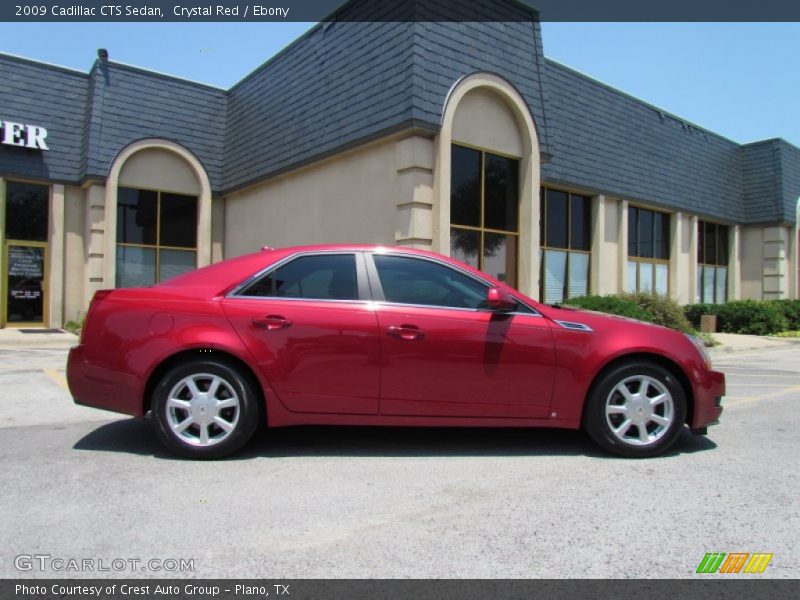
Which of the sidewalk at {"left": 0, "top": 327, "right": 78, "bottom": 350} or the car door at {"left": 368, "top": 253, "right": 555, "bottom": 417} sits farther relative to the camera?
the sidewalk at {"left": 0, "top": 327, "right": 78, "bottom": 350}

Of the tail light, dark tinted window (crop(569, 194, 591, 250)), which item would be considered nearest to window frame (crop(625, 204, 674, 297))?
dark tinted window (crop(569, 194, 591, 250))

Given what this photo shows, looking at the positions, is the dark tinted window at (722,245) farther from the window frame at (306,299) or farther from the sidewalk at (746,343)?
the window frame at (306,299)

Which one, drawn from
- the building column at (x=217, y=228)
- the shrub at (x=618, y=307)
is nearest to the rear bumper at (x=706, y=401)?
the shrub at (x=618, y=307)

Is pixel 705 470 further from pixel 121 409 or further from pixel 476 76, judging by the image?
pixel 476 76

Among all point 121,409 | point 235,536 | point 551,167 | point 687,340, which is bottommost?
point 235,536

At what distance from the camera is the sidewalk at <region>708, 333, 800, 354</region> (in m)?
14.3

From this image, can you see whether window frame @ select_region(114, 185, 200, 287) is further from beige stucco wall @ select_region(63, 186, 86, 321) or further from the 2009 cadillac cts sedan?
the 2009 cadillac cts sedan

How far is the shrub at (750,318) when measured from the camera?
18.5 meters

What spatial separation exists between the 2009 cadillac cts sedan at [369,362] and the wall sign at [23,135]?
1319cm

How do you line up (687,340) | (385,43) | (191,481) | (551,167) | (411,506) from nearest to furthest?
(411,506), (191,481), (687,340), (385,43), (551,167)

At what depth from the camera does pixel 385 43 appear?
11.6 meters

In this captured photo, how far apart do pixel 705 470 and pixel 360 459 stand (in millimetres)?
2448

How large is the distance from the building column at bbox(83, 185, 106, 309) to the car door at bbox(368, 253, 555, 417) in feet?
44.4

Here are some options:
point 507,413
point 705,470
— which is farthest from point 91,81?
point 705,470
